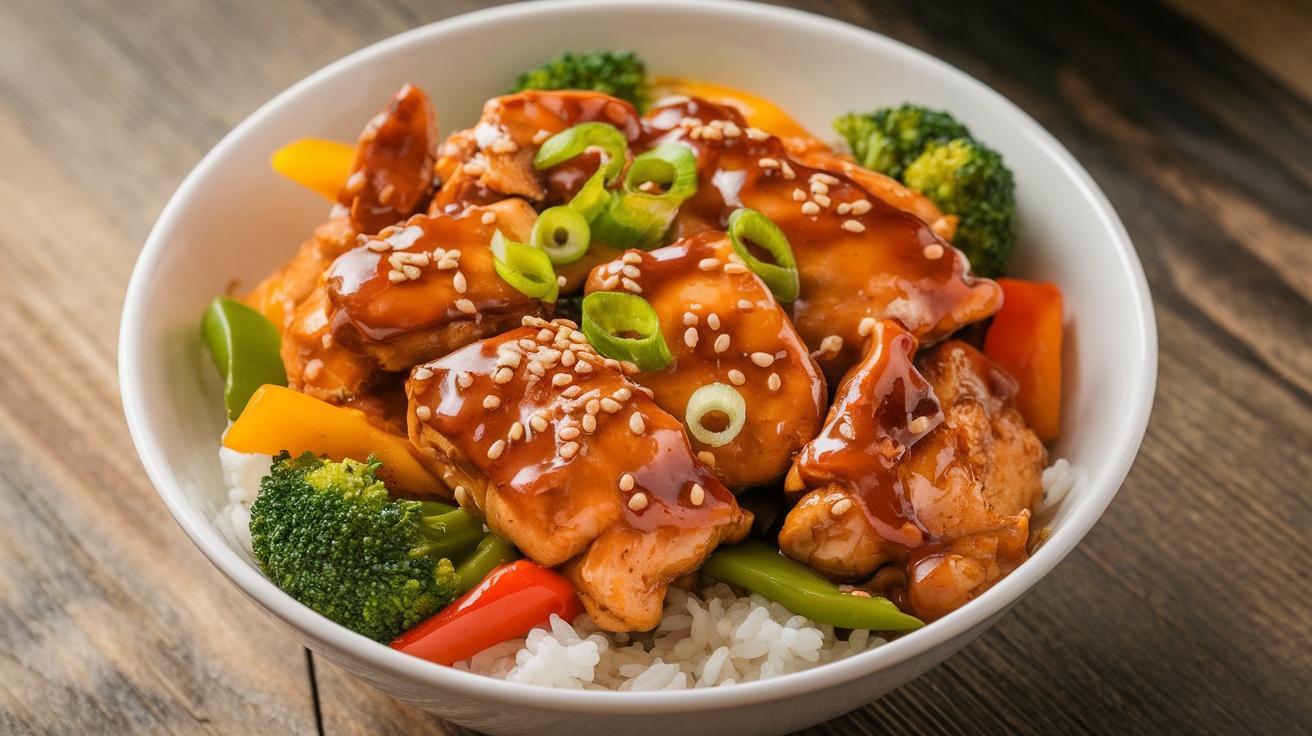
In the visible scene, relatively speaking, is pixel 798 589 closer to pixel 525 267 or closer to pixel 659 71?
pixel 525 267

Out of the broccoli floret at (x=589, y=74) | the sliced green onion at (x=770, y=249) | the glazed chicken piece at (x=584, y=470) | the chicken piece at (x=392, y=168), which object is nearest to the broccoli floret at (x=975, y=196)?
the sliced green onion at (x=770, y=249)

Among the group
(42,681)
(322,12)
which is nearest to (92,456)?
(42,681)

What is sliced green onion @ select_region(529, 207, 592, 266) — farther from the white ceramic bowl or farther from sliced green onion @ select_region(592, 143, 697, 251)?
the white ceramic bowl

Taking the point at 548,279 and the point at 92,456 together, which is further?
the point at 92,456

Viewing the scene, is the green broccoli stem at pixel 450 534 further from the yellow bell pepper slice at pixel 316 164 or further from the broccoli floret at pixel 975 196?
the broccoli floret at pixel 975 196

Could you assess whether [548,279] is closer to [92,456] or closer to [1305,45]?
[92,456]

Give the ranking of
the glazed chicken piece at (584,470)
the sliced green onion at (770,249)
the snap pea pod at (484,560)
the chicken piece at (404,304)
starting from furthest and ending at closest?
the sliced green onion at (770,249) → the chicken piece at (404,304) → the snap pea pod at (484,560) → the glazed chicken piece at (584,470)
